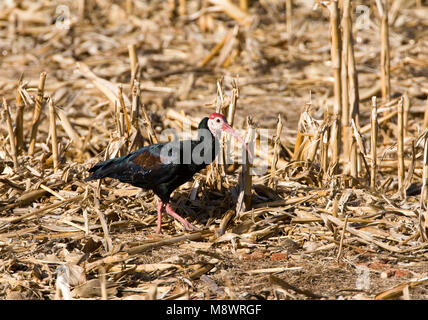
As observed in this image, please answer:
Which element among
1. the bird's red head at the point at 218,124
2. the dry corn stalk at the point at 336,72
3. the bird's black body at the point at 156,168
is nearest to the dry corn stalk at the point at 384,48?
the dry corn stalk at the point at 336,72

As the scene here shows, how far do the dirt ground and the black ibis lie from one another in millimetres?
311

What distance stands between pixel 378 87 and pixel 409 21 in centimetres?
298

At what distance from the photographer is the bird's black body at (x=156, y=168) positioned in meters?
5.98

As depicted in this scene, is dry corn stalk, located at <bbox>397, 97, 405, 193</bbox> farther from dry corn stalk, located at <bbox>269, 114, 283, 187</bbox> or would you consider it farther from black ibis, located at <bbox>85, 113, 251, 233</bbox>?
black ibis, located at <bbox>85, 113, 251, 233</bbox>

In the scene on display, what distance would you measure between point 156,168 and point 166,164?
0.11 m

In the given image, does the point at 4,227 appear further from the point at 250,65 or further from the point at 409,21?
the point at 409,21

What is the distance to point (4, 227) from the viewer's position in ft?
19.6

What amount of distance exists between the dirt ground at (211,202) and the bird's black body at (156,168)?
337mm

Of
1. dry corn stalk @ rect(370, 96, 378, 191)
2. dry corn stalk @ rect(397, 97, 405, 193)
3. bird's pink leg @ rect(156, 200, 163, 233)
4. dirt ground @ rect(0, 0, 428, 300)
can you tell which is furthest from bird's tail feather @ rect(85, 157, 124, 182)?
dry corn stalk @ rect(397, 97, 405, 193)

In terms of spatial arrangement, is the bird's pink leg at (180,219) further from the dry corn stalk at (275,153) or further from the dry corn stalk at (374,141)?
the dry corn stalk at (374,141)

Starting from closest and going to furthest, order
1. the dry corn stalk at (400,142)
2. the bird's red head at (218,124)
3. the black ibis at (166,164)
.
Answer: the black ibis at (166,164) → the bird's red head at (218,124) → the dry corn stalk at (400,142)

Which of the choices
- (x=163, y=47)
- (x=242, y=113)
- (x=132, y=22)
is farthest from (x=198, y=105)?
(x=132, y=22)

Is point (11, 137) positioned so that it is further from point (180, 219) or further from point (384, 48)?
point (384, 48)

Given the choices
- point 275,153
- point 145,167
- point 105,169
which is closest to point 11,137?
point 105,169
